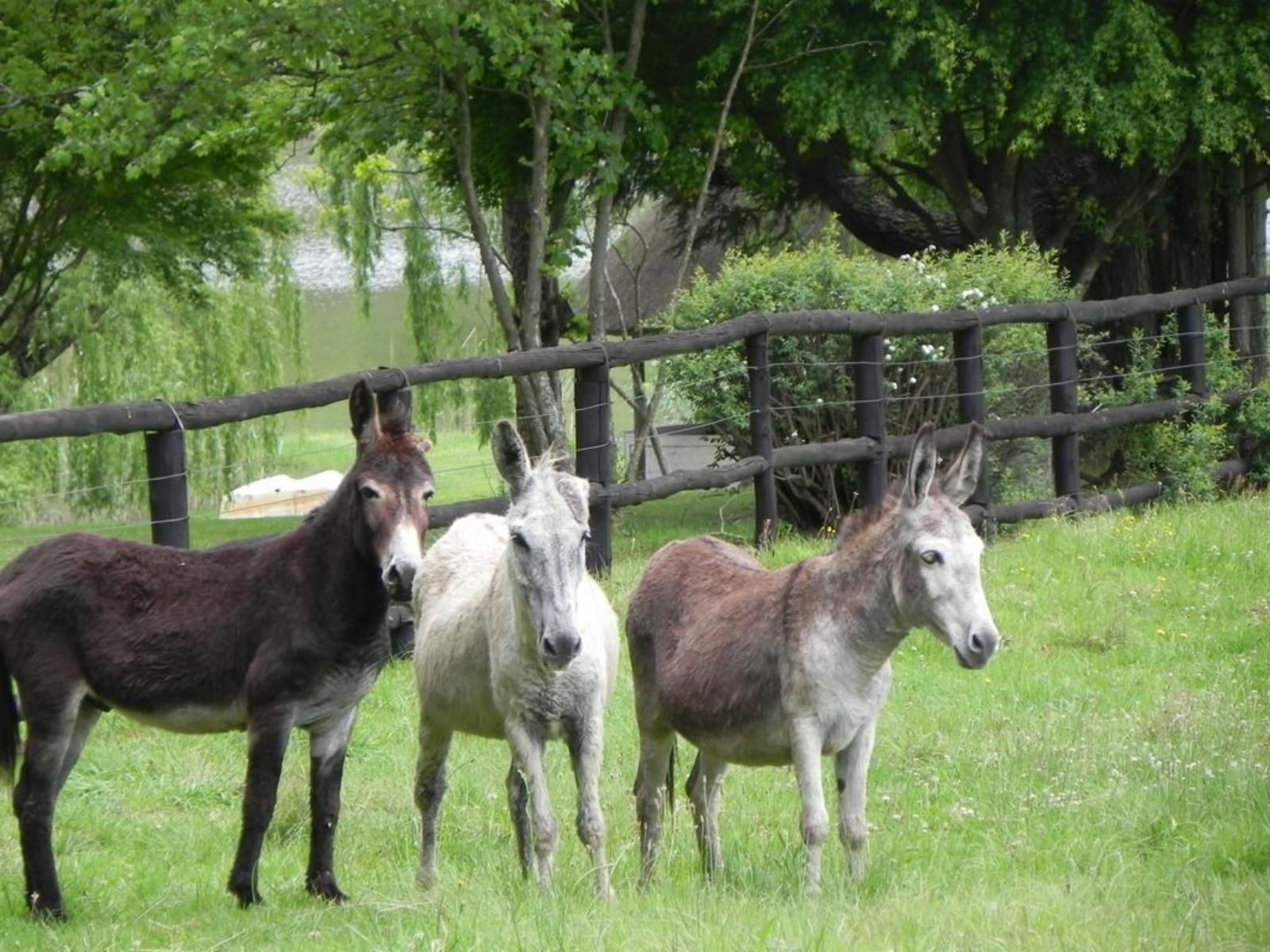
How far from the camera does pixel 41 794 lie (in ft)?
20.0

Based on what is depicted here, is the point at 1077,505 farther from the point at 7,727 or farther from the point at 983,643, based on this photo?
the point at 7,727

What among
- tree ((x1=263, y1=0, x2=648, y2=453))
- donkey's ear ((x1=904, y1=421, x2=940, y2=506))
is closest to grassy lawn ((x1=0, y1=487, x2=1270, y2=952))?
donkey's ear ((x1=904, y1=421, x2=940, y2=506))

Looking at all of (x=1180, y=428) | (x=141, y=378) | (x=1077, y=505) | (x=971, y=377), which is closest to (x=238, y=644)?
(x=971, y=377)

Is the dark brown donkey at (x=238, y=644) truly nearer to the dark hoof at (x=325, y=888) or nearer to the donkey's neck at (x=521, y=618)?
the dark hoof at (x=325, y=888)

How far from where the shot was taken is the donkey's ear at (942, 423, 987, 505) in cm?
598

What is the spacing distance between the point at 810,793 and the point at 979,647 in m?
0.72

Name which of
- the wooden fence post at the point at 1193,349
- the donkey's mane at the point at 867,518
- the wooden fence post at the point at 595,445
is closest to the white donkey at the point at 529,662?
the donkey's mane at the point at 867,518

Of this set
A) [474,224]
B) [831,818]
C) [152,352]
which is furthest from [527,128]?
[831,818]

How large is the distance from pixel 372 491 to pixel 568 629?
3.17 ft

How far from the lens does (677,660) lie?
20.9ft

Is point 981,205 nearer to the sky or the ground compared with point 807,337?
nearer to the sky

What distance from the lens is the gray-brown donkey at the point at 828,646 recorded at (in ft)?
18.8

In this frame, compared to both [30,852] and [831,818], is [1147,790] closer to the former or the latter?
[831,818]

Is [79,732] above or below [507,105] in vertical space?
below
